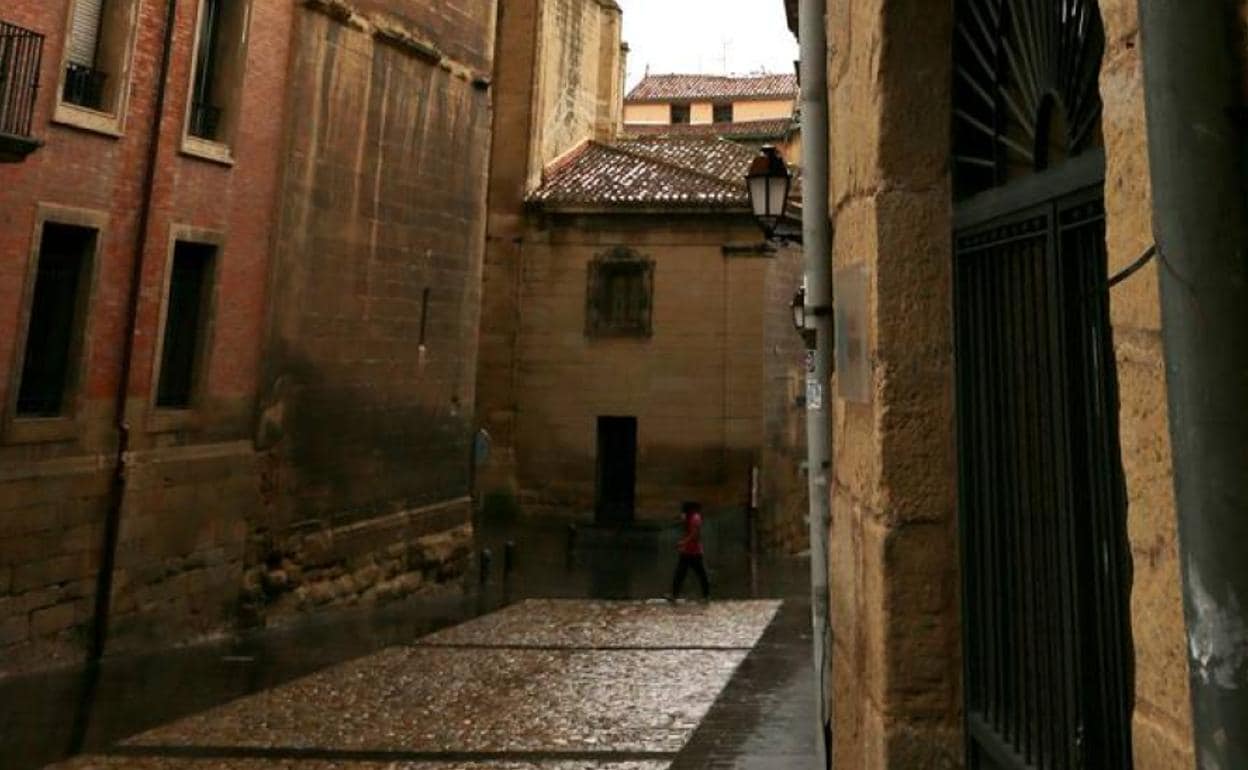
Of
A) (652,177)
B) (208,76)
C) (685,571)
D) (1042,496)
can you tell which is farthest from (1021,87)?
(652,177)

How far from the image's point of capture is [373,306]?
Result: 1433 cm

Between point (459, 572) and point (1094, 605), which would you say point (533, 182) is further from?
point (1094, 605)

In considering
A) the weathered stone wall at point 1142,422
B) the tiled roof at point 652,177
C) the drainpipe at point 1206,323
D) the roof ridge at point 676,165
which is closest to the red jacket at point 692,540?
the tiled roof at point 652,177

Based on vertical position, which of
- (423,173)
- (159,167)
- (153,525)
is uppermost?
(423,173)

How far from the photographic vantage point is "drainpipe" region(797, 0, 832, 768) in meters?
4.59

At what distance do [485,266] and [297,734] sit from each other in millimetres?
17305

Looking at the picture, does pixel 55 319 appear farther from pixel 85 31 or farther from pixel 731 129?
pixel 731 129

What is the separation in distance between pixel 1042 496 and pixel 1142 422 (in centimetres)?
94

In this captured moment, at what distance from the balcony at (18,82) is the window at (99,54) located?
2.45 feet

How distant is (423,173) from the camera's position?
15.4m

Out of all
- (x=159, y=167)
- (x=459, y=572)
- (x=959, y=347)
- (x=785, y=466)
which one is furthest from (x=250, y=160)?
(x=785, y=466)

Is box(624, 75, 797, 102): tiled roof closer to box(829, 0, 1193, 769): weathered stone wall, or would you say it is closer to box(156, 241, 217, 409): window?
box(156, 241, 217, 409): window

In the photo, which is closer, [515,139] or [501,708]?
[501,708]

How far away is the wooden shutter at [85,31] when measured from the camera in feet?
33.3
